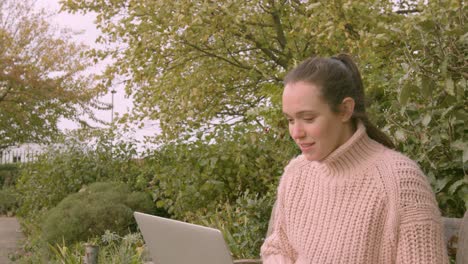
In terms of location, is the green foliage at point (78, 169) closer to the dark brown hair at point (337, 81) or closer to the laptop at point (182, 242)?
the laptop at point (182, 242)

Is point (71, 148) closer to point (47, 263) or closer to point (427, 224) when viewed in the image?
point (47, 263)

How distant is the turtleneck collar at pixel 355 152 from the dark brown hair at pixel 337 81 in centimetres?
4

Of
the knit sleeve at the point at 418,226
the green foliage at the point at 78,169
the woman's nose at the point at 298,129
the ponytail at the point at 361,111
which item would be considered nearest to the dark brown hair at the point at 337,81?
the ponytail at the point at 361,111

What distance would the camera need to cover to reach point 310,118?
6.72 ft

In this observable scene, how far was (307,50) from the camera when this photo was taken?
8.76 meters

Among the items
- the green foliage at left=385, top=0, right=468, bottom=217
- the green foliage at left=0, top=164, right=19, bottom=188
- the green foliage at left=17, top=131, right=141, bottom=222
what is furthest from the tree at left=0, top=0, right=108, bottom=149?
the green foliage at left=385, top=0, right=468, bottom=217

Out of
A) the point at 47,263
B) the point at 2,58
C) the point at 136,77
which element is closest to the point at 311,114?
the point at 47,263

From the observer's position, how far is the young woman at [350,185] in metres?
1.92

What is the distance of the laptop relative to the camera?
1885 millimetres

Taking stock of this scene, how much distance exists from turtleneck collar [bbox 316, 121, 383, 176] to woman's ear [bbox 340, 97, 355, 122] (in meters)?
0.06

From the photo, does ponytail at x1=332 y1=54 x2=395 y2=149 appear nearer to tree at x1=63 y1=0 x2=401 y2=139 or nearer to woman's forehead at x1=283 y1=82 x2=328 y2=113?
woman's forehead at x1=283 y1=82 x2=328 y2=113

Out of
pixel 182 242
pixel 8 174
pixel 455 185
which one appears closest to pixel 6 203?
pixel 8 174

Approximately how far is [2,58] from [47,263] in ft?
41.4

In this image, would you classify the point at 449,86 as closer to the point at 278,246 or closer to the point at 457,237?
the point at 457,237
